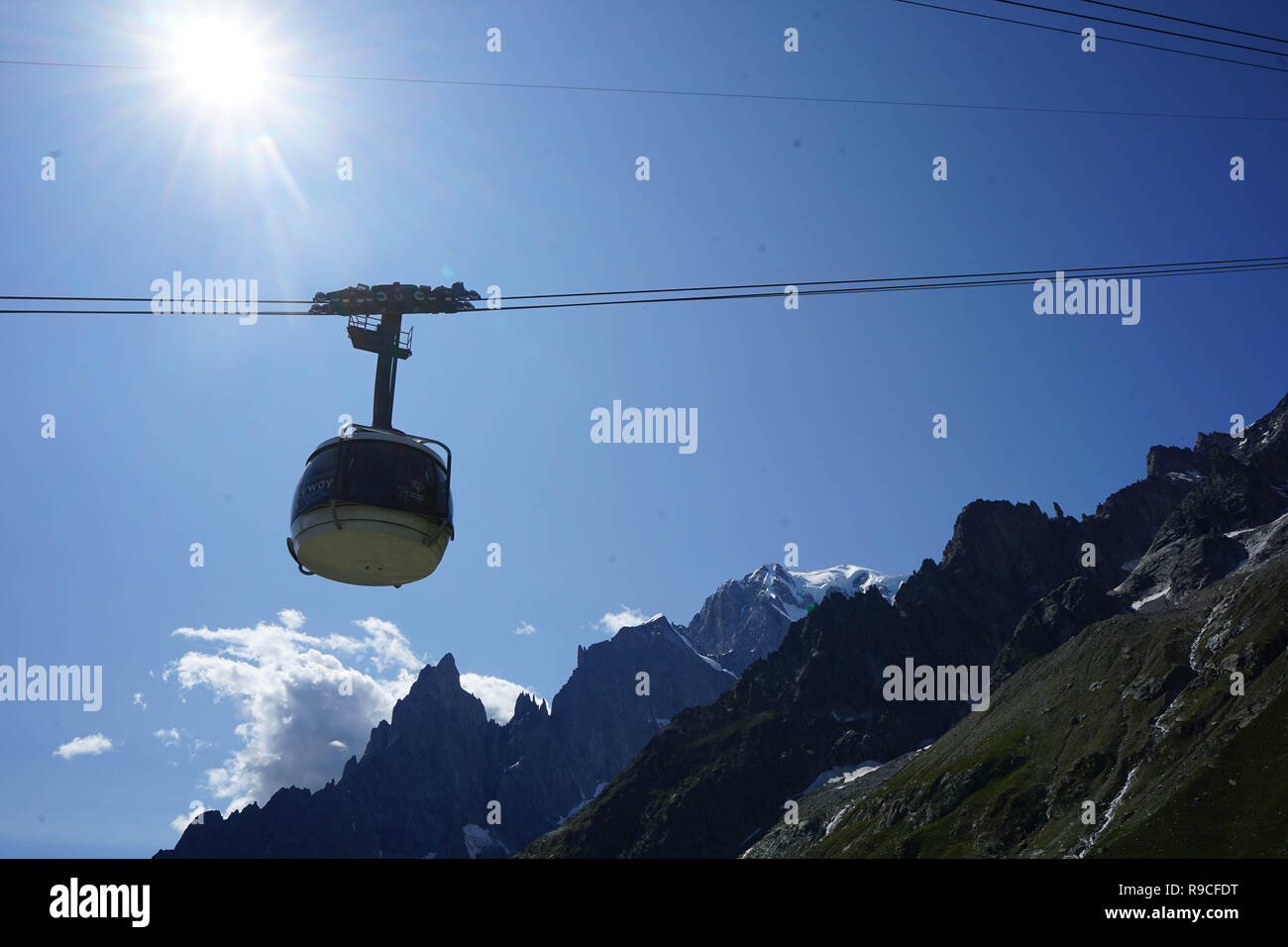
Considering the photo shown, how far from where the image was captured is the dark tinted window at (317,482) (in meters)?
22.8

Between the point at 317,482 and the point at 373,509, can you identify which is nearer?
the point at 373,509

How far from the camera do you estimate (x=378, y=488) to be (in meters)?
22.8

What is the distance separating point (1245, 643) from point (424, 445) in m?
→ 164

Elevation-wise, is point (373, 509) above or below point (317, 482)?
below

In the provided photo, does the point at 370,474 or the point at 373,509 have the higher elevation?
the point at 370,474

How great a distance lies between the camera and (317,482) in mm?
23234

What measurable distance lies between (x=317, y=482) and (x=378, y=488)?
5.57 ft

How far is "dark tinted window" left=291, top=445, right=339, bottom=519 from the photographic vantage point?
74.9 feet

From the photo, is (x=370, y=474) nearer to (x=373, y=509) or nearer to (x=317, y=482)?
(x=373, y=509)

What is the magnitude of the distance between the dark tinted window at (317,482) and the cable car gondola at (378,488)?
29 mm

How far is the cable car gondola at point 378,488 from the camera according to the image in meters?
22.6

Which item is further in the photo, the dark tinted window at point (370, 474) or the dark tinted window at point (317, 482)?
the dark tinted window at point (317, 482)
